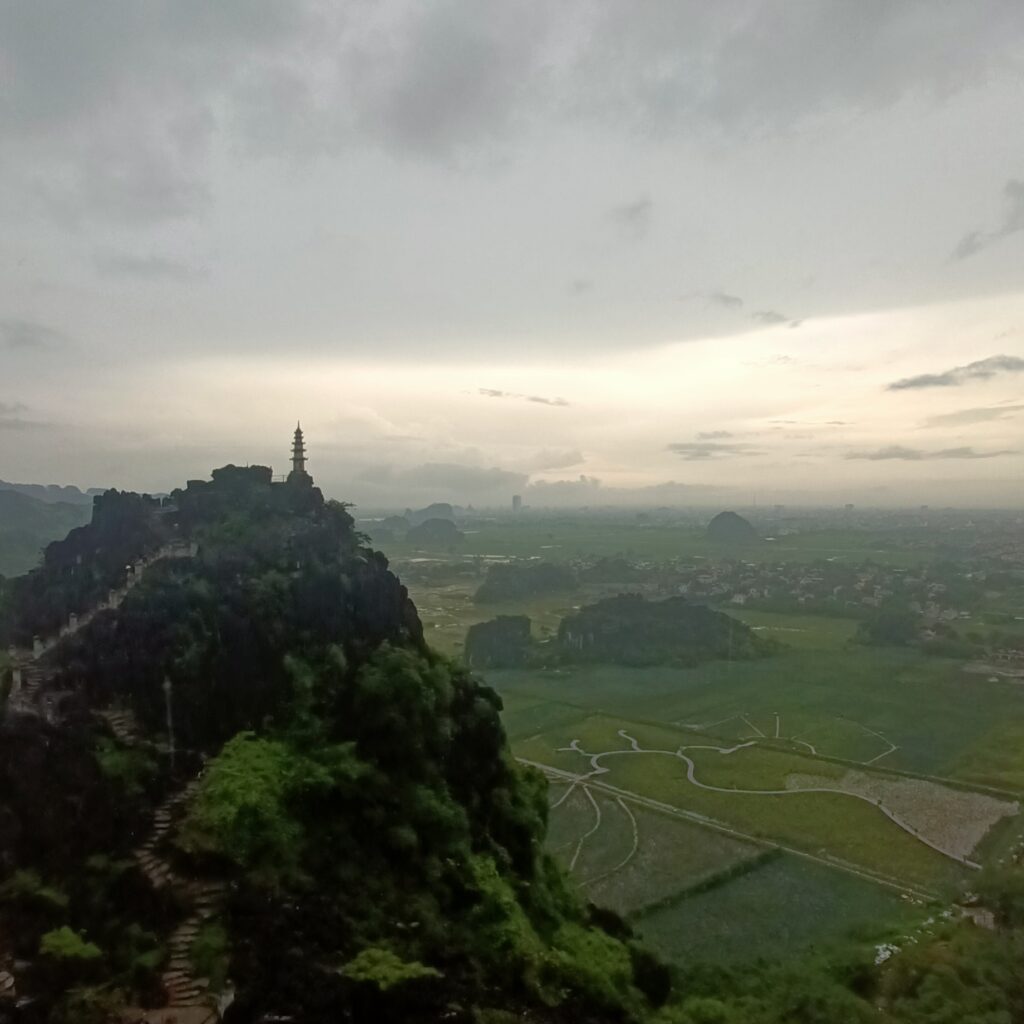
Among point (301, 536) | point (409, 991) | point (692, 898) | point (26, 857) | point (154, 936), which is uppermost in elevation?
point (301, 536)

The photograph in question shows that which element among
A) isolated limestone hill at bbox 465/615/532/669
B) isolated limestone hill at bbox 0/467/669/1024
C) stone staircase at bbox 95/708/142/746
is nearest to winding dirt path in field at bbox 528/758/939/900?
isolated limestone hill at bbox 0/467/669/1024

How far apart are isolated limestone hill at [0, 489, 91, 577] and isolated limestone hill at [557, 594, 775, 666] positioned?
42109 mm

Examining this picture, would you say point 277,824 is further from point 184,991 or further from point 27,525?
point 27,525

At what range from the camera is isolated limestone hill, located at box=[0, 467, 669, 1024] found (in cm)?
1266

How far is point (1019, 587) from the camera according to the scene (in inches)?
4193

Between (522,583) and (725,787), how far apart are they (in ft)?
217

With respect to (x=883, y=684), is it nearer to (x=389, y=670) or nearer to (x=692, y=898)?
(x=692, y=898)

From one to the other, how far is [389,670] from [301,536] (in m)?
6.20

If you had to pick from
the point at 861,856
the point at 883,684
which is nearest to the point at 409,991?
the point at 861,856

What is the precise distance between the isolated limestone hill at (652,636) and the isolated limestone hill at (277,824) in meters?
44.4

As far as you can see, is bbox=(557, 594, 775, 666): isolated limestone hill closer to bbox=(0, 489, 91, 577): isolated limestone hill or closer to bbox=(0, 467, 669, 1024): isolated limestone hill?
bbox=(0, 489, 91, 577): isolated limestone hill

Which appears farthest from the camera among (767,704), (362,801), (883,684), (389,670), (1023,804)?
(883,684)

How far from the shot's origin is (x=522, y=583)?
337 ft

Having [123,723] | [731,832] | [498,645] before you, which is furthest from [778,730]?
[123,723]
